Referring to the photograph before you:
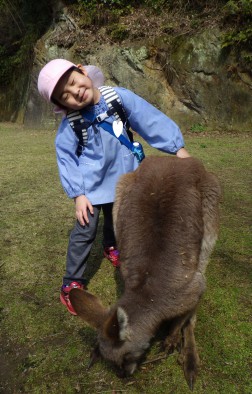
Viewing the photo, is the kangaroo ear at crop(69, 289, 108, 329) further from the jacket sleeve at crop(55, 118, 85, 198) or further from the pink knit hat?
the pink knit hat

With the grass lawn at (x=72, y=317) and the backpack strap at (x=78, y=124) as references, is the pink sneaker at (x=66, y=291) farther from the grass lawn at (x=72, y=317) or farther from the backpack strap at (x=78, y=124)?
the backpack strap at (x=78, y=124)

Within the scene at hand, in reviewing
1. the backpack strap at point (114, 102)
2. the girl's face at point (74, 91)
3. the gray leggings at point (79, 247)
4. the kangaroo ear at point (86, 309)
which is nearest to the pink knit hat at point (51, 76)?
the girl's face at point (74, 91)

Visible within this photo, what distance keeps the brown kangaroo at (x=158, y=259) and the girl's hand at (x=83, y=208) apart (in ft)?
0.67

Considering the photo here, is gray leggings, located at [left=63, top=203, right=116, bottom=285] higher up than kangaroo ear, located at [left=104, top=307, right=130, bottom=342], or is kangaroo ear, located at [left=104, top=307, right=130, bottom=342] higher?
kangaroo ear, located at [left=104, top=307, right=130, bottom=342]

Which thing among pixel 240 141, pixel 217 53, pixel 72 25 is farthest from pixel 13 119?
pixel 240 141

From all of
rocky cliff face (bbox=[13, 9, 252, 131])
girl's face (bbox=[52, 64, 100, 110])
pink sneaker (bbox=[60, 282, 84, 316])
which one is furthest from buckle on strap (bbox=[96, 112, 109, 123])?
rocky cliff face (bbox=[13, 9, 252, 131])

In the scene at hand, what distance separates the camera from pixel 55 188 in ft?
17.9

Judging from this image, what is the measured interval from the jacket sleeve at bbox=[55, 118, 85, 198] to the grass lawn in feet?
2.74

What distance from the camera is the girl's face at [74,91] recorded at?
2451 mm

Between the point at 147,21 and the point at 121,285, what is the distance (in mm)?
9118

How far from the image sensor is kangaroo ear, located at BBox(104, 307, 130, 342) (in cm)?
180

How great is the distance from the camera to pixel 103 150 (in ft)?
8.77

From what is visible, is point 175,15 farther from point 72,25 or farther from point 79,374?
point 79,374

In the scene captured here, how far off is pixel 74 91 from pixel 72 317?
1.54 m
